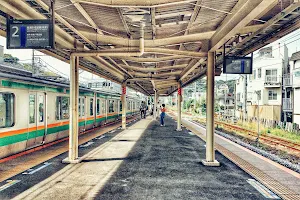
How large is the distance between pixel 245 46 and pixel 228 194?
4.04 m

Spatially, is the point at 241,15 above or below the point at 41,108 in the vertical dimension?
above

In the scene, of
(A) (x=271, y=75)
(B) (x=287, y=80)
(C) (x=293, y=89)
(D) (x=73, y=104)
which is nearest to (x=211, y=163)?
(D) (x=73, y=104)

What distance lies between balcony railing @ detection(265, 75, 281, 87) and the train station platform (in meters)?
21.4

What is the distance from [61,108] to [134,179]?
6.29m

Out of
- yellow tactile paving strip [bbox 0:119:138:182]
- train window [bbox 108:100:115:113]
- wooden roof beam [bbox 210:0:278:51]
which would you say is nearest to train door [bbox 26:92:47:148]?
yellow tactile paving strip [bbox 0:119:138:182]

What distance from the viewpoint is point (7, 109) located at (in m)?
7.14

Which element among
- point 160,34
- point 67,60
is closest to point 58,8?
point 160,34

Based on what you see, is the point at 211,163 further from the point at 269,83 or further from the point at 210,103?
the point at 269,83

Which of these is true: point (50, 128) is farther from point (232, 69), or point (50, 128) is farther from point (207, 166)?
point (232, 69)

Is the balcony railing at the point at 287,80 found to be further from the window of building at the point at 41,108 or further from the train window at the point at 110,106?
the window of building at the point at 41,108

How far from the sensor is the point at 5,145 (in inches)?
277

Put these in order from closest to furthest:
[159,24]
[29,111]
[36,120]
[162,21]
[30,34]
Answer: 1. [30,34]
2. [162,21]
3. [159,24]
4. [29,111]
5. [36,120]

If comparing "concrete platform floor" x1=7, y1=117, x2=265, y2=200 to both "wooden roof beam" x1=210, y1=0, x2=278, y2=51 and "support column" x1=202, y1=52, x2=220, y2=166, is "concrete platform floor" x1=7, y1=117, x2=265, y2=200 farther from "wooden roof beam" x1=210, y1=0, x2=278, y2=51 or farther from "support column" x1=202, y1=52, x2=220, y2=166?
"wooden roof beam" x1=210, y1=0, x2=278, y2=51

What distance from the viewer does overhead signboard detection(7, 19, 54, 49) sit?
15.4 ft
